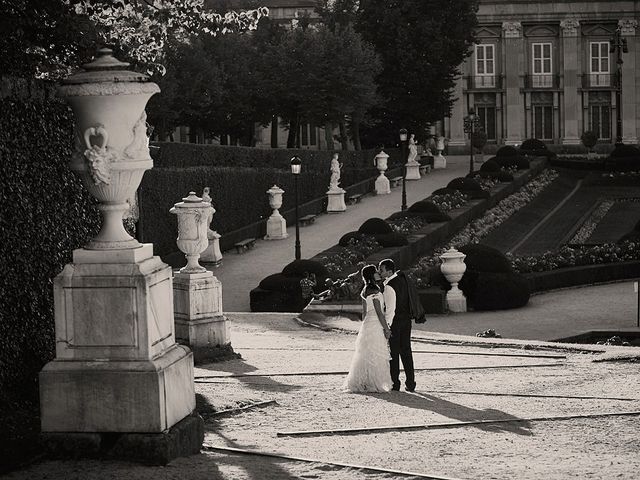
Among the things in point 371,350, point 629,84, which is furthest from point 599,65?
point 371,350

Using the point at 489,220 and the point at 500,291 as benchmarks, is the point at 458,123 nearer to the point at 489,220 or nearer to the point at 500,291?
the point at 489,220

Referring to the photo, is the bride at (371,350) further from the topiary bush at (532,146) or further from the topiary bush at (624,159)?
the topiary bush at (532,146)

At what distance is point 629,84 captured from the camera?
235ft

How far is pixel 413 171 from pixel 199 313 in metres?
36.3

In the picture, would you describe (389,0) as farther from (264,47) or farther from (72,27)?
(72,27)

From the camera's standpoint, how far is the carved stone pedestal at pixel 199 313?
16234 mm

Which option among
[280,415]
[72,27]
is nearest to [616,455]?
[280,415]

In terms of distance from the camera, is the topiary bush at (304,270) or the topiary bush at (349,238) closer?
the topiary bush at (304,270)

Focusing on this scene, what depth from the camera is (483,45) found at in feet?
235

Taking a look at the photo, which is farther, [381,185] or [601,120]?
[601,120]

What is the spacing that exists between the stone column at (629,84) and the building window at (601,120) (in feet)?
3.65

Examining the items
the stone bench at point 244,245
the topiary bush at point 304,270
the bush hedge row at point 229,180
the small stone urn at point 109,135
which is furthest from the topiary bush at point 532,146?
the small stone urn at point 109,135

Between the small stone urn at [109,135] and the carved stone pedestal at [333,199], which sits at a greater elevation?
the small stone urn at [109,135]

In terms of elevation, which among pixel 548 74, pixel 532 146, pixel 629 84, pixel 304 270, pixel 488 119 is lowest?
pixel 304 270
